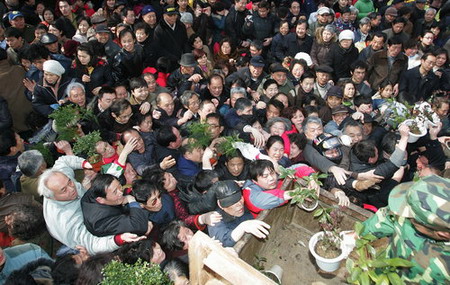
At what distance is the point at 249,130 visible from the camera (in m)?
4.94

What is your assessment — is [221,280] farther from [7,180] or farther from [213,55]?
[213,55]

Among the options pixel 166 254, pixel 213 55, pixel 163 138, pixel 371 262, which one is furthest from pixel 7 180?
pixel 213 55

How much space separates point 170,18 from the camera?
6793 mm

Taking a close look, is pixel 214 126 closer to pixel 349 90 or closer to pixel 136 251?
pixel 136 251

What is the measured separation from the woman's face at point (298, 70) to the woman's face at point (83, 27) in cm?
459

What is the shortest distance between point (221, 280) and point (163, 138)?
9.28 feet

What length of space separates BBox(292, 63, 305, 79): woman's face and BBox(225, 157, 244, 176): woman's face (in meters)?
3.02

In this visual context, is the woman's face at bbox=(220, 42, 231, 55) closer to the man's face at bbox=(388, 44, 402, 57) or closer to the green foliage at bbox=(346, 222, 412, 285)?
the man's face at bbox=(388, 44, 402, 57)

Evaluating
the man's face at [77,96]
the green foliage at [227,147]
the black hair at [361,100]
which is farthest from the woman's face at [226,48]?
the green foliage at [227,147]

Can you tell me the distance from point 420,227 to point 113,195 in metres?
2.71

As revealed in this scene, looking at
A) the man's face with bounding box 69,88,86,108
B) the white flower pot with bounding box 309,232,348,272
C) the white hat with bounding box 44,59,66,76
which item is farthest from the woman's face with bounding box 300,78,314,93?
the white hat with bounding box 44,59,66,76

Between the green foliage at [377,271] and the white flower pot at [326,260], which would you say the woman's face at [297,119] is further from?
the green foliage at [377,271]

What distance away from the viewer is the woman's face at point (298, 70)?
6.42 meters

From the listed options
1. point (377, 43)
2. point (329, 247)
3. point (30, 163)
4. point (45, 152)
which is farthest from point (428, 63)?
point (30, 163)
